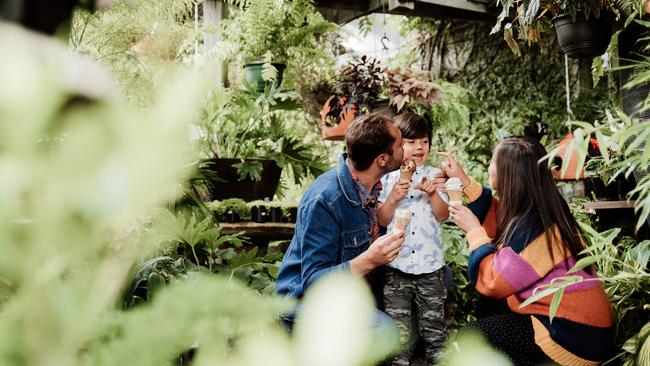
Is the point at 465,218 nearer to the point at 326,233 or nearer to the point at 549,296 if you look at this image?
the point at 549,296

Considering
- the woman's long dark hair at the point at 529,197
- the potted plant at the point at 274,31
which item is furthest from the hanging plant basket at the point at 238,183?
the woman's long dark hair at the point at 529,197

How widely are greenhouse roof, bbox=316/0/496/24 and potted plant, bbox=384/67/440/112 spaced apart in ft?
5.57

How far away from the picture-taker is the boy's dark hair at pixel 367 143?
272 cm

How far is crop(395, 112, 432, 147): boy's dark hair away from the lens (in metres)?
3.25

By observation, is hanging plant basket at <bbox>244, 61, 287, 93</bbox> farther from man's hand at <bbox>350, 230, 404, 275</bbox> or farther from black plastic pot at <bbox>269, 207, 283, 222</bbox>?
man's hand at <bbox>350, 230, 404, 275</bbox>

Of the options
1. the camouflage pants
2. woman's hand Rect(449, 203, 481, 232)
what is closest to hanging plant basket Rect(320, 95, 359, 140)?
the camouflage pants

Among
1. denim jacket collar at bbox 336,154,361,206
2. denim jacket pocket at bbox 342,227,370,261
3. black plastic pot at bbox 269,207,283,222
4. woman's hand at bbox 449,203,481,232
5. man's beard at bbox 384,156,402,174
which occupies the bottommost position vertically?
black plastic pot at bbox 269,207,283,222

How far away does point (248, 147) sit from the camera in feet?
12.6

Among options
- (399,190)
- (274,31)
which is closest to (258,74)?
(274,31)

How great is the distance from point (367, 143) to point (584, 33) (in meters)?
1.30

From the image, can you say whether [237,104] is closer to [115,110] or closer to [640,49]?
[640,49]

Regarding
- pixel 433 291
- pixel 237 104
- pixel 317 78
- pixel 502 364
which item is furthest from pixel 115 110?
pixel 317 78

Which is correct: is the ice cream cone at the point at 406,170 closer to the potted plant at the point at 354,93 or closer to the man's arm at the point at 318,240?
the man's arm at the point at 318,240

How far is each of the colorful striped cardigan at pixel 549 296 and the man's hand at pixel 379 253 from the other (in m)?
0.31
